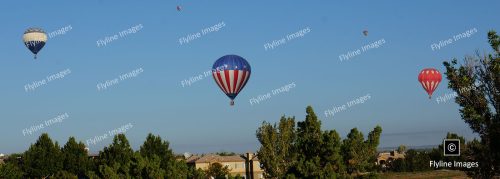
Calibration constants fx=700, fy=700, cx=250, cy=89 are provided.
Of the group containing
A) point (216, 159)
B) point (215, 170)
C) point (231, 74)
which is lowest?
point (215, 170)

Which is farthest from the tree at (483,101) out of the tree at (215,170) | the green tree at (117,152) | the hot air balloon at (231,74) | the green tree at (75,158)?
the tree at (215,170)

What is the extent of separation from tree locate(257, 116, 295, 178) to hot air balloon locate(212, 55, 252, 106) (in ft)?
44.8

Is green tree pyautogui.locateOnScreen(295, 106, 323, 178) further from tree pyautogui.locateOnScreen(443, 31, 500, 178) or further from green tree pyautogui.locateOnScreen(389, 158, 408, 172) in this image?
green tree pyautogui.locateOnScreen(389, 158, 408, 172)

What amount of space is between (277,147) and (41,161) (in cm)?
4698

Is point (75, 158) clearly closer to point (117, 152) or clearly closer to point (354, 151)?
point (117, 152)

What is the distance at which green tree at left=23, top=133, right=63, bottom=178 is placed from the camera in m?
95.6

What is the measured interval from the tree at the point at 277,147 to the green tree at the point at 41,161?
4352cm

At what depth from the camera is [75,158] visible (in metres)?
97.4

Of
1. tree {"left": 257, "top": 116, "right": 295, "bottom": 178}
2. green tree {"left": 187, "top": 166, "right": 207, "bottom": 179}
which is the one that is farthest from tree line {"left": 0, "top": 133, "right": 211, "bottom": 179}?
green tree {"left": 187, "top": 166, "right": 207, "bottom": 179}

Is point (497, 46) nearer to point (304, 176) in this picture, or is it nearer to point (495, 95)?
point (495, 95)

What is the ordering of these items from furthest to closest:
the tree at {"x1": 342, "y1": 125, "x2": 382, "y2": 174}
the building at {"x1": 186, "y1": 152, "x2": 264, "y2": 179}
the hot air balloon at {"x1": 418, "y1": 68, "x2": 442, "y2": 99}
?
1. the building at {"x1": 186, "y1": 152, "x2": 264, "y2": 179}
2. the hot air balloon at {"x1": 418, "y1": 68, "x2": 442, "y2": 99}
3. the tree at {"x1": 342, "y1": 125, "x2": 382, "y2": 174}

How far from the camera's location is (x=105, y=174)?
50.3 metres

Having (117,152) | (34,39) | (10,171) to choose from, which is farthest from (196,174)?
(34,39)

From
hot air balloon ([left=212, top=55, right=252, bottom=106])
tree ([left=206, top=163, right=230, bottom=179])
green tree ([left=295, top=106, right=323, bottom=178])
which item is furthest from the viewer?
tree ([left=206, top=163, right=230, bottom=179])
